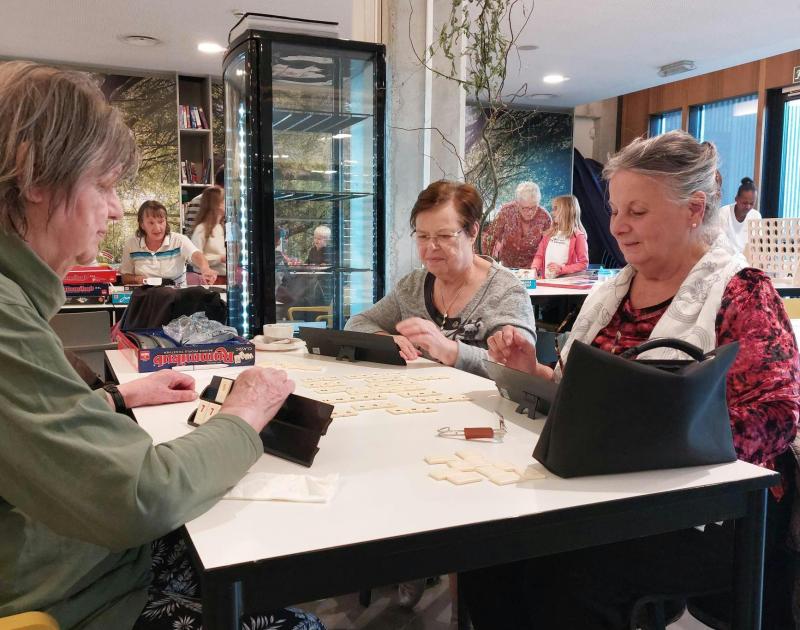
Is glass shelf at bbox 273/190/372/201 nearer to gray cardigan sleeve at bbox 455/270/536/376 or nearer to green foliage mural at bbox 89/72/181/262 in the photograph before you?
gray cardigan sleeve at bbox 455/270/536/376

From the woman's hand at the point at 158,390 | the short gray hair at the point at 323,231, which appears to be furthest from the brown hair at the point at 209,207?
the woman's hand at the point at 158,390

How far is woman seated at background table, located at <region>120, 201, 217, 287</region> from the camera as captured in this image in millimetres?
5582

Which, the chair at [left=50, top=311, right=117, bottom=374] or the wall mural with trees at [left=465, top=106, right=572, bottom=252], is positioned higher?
the wall mural with trees at [left=465, top=106, right=572, bottom=252]

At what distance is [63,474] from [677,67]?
8574 mm

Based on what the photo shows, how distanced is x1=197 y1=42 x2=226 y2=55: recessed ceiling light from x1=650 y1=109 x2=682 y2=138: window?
21.7ft

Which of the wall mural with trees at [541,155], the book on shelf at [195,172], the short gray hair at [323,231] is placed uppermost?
the wall mural with trees at [541,155]

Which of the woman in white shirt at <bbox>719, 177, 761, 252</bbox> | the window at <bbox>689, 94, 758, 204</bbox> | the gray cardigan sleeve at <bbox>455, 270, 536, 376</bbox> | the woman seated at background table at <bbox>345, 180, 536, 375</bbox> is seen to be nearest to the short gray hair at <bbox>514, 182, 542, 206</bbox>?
the woman in white shirt at <bbox>719, 177, 761, 252</bbox>

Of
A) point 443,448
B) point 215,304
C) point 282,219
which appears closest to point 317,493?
point 443,448

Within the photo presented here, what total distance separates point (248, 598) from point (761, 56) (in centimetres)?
868

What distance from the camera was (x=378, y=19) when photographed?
3.62 metres

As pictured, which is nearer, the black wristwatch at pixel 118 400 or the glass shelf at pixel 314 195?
the black wristwatch at pixel 118 400

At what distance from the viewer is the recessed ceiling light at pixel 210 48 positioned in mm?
6926

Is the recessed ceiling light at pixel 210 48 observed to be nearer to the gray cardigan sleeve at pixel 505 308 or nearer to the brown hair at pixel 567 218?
the brown hair at pixel 567 218

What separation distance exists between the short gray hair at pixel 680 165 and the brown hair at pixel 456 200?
0.79 m
